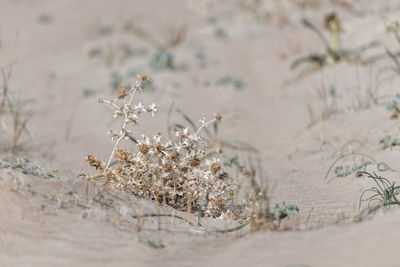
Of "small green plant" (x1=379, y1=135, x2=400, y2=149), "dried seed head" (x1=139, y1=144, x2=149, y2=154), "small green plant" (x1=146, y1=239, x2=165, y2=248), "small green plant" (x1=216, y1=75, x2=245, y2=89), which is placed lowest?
"small green plant" (x1=146, y1=239, x2=165, y2=248)

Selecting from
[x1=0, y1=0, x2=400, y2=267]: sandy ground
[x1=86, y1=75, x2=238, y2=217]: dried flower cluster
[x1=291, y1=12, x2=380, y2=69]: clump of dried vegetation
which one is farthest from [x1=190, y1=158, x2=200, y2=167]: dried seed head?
[x1=291, y1=12, x2=380, y2=69]: clump of dried vegetation

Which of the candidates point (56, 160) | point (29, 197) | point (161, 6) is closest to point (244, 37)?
point (161, 6)

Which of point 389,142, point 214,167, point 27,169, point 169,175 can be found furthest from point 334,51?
point 27,169

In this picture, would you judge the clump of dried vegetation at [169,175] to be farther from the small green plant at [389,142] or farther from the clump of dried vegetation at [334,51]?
the clump of dried vegetation at [334,51]

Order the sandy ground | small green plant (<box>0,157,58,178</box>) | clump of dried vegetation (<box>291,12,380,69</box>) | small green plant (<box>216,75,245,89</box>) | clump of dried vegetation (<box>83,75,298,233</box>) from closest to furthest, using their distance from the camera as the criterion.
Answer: the sandy ground → small green plant (<box>0,157,58,178</box>) → clump of dried vegetation (<box>83,75,298,233</box>) → clump of dried vegetation (<box>291,12,380,69</box>) → small green plant (<box>216,75,245,89</box>)

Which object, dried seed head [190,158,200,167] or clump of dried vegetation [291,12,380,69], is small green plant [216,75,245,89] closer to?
clump of dried vegetation [291,12,380,69]

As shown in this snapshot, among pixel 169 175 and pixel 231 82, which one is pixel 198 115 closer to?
pixel 231 82

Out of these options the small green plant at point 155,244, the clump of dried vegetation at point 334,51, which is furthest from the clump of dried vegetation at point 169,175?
the clump of dried vegetation at point 334,51
